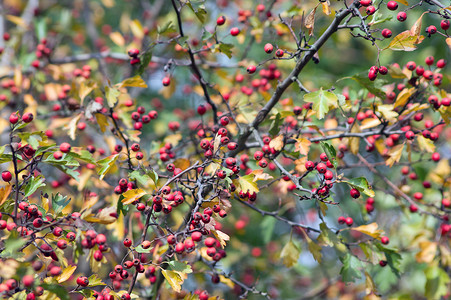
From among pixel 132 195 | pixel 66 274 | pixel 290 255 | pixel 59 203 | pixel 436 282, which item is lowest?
pixel 436 282

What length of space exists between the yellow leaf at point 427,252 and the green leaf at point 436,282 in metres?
0.10

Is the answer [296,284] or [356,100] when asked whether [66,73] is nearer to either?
[356,100]

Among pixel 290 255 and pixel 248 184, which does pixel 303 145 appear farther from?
pixel 290 255

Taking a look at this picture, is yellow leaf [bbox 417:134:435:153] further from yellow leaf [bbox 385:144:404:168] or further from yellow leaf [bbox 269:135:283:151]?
yellow leaf [bbox 269:135:283:151]

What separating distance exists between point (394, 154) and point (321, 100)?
94 cm

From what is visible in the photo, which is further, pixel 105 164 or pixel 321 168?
pixel 105 164

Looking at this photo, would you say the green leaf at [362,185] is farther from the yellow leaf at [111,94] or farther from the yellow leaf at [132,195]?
the yellow leaf at [111,94]

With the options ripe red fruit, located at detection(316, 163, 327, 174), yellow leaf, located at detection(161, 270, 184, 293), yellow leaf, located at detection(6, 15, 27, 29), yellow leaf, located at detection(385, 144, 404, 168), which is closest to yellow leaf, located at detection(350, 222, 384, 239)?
yellow leaf, located at detection(385, 144, 404, 168)

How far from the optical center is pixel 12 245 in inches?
77.6

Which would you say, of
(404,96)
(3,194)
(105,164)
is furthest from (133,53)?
(404,96)

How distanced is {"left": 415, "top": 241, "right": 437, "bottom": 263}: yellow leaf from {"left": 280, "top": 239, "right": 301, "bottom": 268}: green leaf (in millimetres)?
1323

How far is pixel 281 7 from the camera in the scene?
5871mm

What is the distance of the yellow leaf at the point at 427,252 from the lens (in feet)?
12.7

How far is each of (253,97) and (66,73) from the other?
257 centimetres
